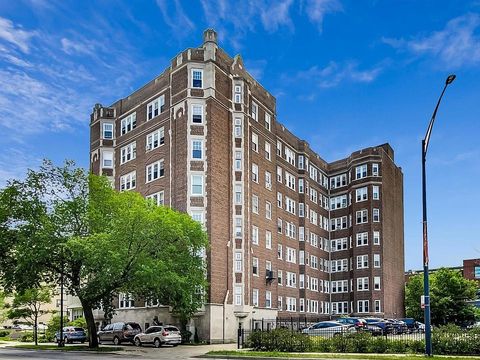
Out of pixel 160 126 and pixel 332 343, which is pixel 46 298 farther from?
pixel 332 343

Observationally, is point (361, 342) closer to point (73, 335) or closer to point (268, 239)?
point (268, 239)

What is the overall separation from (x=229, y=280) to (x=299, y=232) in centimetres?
2246

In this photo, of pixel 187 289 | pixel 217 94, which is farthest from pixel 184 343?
pixel 217 94

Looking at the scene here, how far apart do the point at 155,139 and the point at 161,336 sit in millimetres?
21307

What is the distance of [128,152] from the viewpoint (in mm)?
63094

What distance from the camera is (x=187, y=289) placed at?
1718 inches

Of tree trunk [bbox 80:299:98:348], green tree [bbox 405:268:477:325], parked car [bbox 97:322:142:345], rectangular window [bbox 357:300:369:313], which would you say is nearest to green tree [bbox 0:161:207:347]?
tree trunk [bbox 80:299:98:348]

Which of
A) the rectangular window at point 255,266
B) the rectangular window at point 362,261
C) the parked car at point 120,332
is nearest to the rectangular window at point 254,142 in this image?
the rectangular window at point 255,266

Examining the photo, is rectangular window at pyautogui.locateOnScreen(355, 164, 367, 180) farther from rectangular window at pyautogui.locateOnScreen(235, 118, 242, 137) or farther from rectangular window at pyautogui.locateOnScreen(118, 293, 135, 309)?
rectangular window at pyautogui.locateOnScreen(118, 293, 135, 309)

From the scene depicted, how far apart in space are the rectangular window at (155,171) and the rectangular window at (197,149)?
458cm

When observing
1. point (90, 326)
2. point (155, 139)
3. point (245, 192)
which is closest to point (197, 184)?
point (245, 192)

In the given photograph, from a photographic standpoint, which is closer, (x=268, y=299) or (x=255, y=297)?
(x=255, y=297)

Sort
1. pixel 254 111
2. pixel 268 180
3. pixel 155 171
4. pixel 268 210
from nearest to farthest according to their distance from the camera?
pixel 155 171
pixel 254 111
pixel 268 210
pixel 268 180

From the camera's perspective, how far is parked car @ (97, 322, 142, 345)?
160 ft
